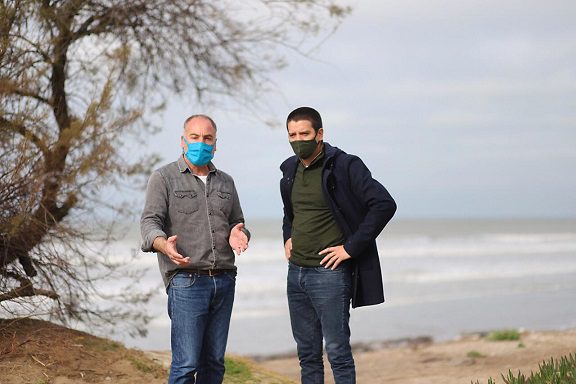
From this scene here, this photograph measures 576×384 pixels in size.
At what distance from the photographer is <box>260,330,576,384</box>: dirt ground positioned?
8.93 m

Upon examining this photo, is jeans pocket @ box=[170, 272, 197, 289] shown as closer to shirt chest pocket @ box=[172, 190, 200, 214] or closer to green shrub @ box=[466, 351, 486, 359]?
shirt chest pocket @ box=[172, 190, 200, 214]

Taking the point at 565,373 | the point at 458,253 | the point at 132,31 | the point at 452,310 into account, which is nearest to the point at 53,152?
the point at 132,31

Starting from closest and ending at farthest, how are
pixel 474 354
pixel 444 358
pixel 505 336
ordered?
pixel 474 354, pixel 444 358, pixel 505 336

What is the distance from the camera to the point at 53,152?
264 inches

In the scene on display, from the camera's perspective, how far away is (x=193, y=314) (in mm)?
4445

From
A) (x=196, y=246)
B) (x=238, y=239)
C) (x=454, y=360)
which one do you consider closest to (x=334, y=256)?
(x=238, y=239)

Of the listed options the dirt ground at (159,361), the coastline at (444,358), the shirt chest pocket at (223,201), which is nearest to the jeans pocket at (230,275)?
the shirt chest pocket at (223,201)

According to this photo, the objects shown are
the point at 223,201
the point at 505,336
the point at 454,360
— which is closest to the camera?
the point at 223,201

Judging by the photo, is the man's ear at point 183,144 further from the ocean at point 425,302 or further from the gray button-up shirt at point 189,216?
the ocean at point 425,302

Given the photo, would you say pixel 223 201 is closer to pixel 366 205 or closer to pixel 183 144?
pixel 183 144

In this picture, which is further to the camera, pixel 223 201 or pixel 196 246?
pixel 223 201

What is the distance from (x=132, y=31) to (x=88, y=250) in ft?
8.51

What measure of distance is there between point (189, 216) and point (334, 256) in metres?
0.94

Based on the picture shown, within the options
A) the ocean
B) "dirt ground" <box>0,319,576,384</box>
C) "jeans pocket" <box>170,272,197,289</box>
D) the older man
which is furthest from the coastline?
"jeans pocket" <box>170,272,197,289</box>
